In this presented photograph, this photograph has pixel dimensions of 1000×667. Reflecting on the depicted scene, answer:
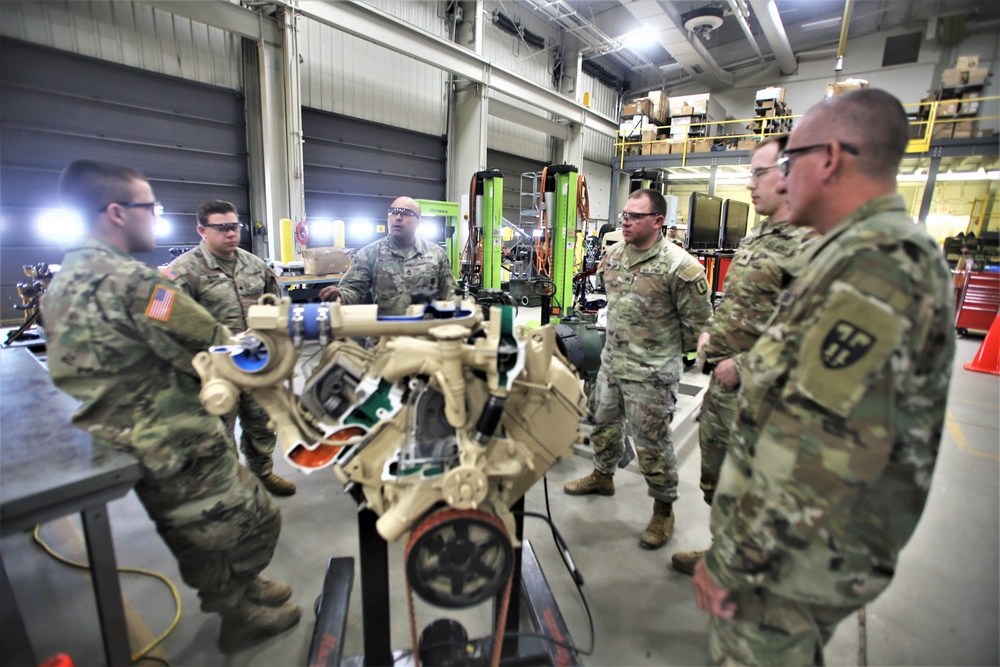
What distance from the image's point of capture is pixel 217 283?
2.48 m

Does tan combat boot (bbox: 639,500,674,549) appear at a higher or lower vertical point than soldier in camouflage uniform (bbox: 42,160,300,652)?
lower

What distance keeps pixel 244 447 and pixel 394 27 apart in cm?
656

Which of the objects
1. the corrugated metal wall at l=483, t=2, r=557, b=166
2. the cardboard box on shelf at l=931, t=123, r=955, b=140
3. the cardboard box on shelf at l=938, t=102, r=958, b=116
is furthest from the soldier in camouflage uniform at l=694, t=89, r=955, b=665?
the cardboard box on shelf at l=938, t=102, r=958, b=116

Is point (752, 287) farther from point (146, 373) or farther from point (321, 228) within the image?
point (321, 228)

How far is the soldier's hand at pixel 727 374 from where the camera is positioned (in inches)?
70.8

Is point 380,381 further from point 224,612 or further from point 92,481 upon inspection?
point 224,612

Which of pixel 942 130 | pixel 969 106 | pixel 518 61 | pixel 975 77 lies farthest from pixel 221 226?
pixel 975 77

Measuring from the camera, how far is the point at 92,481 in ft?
3.68

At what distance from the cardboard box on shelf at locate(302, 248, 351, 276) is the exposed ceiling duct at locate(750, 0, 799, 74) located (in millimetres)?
8579

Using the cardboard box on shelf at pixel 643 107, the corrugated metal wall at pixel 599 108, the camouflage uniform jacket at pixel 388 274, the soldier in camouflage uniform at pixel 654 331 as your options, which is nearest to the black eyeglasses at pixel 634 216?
the soldier in camouflage uniform at pixel 654 331

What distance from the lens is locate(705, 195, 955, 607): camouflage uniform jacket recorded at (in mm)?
806

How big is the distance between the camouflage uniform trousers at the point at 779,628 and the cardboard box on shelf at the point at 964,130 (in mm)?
11085

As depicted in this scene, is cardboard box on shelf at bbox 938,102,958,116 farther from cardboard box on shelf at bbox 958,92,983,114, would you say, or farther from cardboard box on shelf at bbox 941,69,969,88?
cardboard box on shelf at bbox 941,69,969,88

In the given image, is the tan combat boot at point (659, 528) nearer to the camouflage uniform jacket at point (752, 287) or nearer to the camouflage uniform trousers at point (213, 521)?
the camouflage uniform jacket at point (752, 287)
